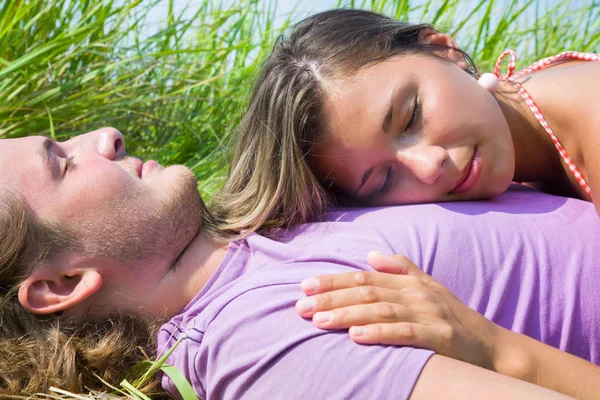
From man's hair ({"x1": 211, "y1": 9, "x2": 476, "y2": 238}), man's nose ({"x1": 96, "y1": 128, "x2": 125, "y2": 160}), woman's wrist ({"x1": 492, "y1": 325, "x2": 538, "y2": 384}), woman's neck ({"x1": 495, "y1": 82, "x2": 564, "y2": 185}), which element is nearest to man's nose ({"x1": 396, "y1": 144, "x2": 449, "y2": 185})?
man's hair ({"x1": 211, "y1": 9, "x2": 476, "y2": 238})

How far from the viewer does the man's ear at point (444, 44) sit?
2.47 m

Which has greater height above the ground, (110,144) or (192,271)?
(110,144)

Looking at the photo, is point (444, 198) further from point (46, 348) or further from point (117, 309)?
point (46, 348)

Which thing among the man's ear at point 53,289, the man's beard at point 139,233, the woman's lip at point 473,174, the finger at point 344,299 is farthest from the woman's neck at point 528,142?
the man's ear at point 53,289

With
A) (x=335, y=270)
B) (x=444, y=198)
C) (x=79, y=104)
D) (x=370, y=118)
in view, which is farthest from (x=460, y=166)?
(x=79, y=104)

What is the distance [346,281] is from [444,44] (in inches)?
49.2

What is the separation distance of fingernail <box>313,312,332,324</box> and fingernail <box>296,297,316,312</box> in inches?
1.0

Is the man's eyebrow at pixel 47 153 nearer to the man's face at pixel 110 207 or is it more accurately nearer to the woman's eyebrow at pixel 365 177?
the man's face at pixel 110 207

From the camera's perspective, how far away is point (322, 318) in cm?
159

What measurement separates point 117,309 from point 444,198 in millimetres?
1060

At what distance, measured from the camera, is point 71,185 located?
2082 mm

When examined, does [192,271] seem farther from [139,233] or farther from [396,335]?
[396,335]

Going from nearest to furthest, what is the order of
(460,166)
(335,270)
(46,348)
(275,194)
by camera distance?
(335,270)
(46,348)
(460,166)
(275,194)

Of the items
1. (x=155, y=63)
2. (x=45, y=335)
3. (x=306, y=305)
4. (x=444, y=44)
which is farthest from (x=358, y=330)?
(x=155, y=63)
